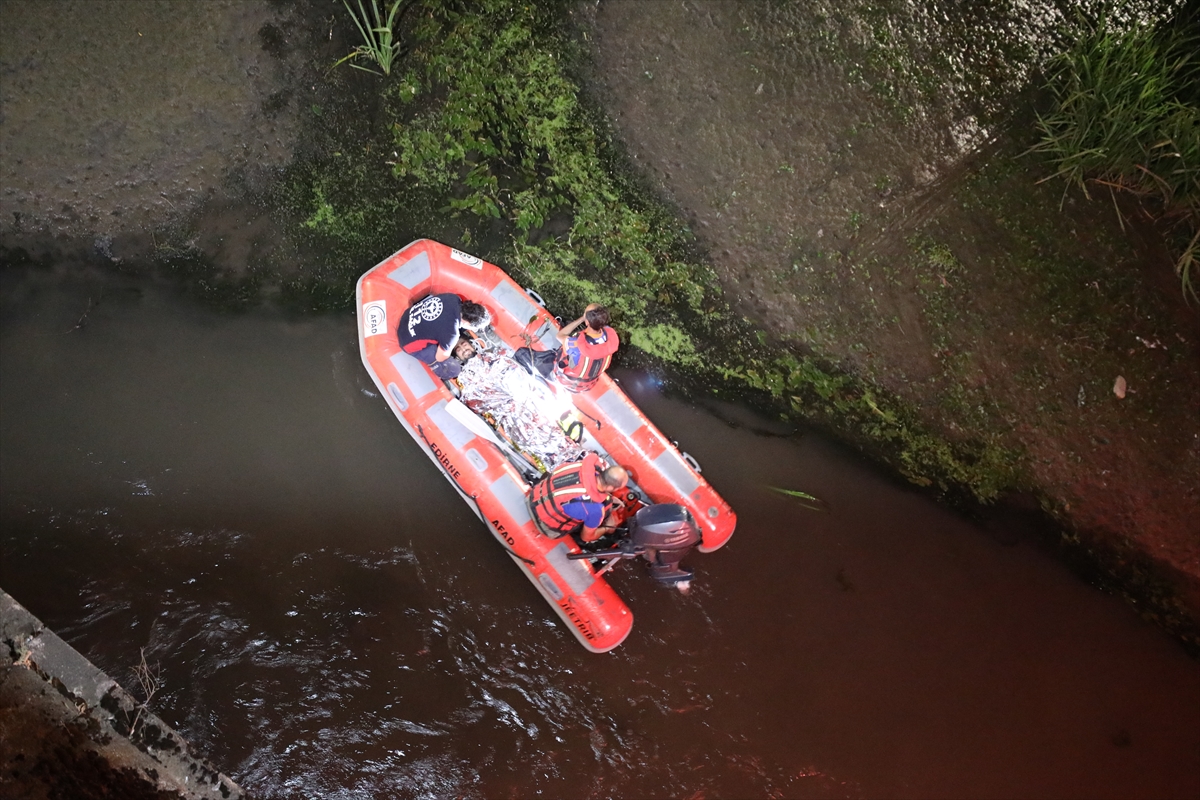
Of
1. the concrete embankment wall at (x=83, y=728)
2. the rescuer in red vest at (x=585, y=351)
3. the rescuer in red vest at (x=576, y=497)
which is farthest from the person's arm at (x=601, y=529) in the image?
the concrete embankment wall at (x=83, y=728)

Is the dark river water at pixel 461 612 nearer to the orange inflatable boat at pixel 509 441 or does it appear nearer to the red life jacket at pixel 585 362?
the orange inflatable boat at pixel 509 441

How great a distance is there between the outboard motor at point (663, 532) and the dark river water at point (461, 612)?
677mm

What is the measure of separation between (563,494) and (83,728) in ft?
9.88

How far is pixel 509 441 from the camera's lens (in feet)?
15.4

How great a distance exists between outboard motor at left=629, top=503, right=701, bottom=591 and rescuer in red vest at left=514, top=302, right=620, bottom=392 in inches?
37.0

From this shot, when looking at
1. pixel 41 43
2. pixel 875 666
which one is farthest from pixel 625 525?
pixel 41 43

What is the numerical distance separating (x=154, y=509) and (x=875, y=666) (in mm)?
4723

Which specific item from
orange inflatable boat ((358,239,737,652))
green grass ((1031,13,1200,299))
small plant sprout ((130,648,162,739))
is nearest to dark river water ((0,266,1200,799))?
small plant sprout ((130,648,162,739))

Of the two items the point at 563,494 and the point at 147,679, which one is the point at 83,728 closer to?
the point at 147,679

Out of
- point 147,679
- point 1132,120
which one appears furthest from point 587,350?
point 1132,120

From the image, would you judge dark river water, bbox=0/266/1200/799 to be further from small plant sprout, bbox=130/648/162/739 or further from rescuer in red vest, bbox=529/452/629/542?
rescuer in red vest, bbox=529/452/629/542

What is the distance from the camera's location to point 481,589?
4578mm

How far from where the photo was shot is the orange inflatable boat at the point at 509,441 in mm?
4359

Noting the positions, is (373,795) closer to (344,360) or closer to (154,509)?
(154,509)
